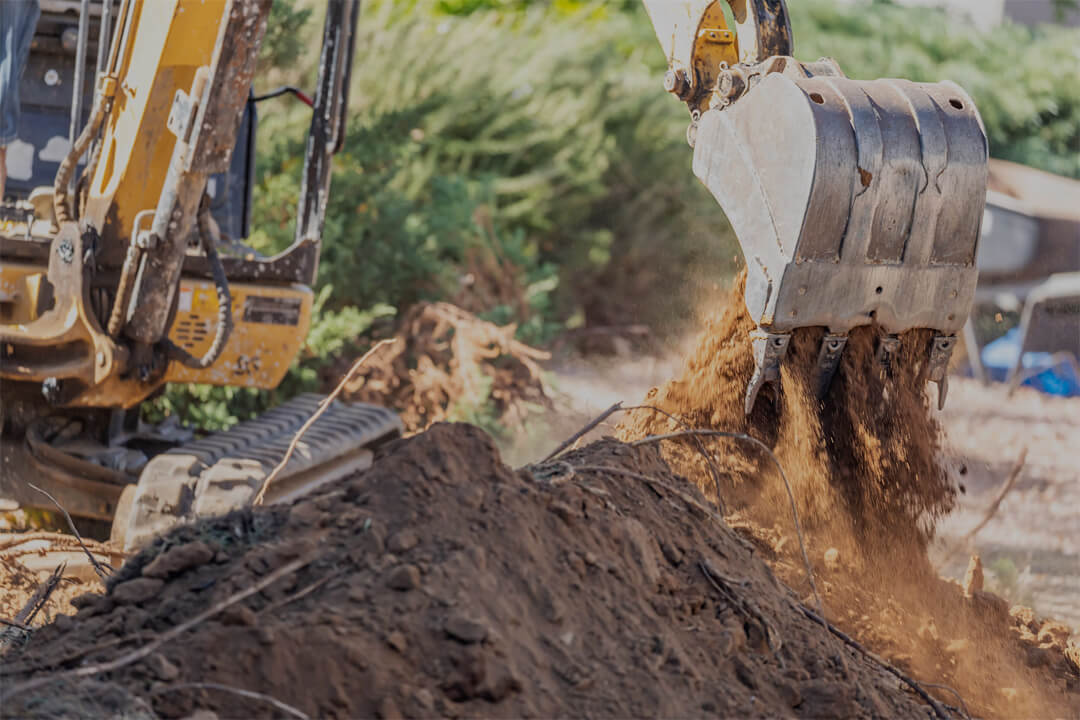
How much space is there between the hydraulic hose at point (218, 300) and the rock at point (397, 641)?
3070 mm

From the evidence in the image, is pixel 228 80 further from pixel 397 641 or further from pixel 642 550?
pixel 397 641

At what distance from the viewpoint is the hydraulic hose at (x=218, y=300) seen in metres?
5.25

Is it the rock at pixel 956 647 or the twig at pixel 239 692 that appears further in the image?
the rock at pixel 956 647

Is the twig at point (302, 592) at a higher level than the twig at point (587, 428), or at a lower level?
lower

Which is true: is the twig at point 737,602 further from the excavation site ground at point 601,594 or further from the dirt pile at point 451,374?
the dirt pile at point 451,374

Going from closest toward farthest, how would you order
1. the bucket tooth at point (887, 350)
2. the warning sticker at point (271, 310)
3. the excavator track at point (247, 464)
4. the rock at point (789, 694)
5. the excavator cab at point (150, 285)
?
the rock at point (789, 694), the bucket tooth at point (887, 350), the excavator cab at point (150, 285), the excavator track at point (247, 464), the warning sticker at point (271, 310)

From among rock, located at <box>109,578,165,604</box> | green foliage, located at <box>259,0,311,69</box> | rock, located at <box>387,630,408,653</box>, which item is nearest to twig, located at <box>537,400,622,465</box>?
rock, located at <box>387,630,408,653</box>

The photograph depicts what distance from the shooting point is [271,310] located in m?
5.88

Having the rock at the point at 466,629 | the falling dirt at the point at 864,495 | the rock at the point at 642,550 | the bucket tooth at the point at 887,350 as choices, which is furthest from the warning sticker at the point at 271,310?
the rock at the point at 466,629

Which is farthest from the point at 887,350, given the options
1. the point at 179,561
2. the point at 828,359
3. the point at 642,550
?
the point at 179,561

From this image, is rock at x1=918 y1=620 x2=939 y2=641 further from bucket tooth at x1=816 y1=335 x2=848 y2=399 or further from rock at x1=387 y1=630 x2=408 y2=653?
rock at x1=387 y1=630 x2=408 y2=653

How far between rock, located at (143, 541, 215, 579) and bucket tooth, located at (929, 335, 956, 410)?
7.55ft

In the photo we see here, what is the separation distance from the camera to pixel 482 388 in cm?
838

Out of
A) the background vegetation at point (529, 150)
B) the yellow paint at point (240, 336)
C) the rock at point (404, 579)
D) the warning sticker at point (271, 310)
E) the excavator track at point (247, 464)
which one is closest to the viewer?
the rock at point (404, 579)
